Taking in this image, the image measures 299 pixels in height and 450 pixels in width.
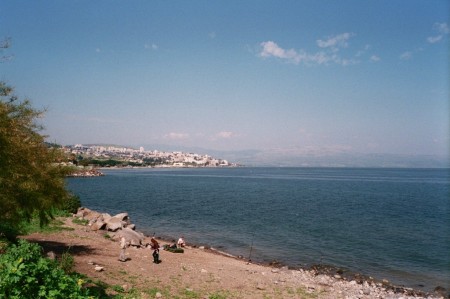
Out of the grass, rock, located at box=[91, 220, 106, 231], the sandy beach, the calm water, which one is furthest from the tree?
the calm water

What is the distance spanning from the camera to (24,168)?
16.4 m

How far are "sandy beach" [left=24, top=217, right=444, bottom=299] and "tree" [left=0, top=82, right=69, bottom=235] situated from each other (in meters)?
4.20

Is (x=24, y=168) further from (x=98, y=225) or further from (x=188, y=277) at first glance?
(x=98, y=225)

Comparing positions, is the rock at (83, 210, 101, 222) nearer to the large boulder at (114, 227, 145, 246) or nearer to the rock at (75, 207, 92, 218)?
the rock at (75, 207, 92, 218)

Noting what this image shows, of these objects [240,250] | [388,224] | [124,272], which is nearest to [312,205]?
[388,224]

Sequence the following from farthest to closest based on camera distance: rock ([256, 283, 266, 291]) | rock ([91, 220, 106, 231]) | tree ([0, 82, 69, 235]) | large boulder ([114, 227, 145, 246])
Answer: rock ([91, 220, 106, 231]) → large boulder ([114, 227, 145, 246]) → rock ([256, 283, 266, 291]) → tree ([0, 82, 69, 235])

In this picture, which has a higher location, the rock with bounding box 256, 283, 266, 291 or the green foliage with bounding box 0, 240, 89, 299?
the green foliage with bounding box 0, 240, 89, 299

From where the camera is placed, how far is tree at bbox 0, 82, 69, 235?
15258 millimetres

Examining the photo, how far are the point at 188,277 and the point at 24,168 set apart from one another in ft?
36.6

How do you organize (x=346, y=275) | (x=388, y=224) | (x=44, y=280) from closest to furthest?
(x=44, y=280), (x=346, y=275), (x=388, y=224)

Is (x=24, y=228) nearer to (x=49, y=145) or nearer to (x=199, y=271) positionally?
(x=49, y=145)

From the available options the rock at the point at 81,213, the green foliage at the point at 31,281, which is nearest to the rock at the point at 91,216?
the rock at the point at 81,213

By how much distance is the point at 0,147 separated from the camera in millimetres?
14742

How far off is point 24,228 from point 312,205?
58455 mm
